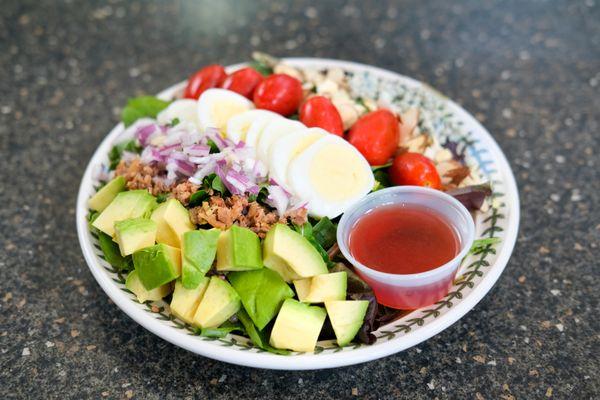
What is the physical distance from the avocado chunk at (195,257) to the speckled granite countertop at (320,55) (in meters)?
0.34

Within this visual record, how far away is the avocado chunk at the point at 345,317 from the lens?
173 cm

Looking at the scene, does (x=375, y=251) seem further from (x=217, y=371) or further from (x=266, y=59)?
(x=266, y=59)

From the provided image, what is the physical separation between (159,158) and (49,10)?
7.07ft

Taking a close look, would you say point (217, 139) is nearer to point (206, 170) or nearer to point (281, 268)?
point (206, 170)

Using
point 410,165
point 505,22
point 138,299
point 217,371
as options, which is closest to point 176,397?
point 217,371

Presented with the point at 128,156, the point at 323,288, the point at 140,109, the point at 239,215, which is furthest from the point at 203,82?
the point at 323,288

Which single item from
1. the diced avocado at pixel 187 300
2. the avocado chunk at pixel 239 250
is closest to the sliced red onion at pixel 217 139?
the avocado chunk at pixel 239 250

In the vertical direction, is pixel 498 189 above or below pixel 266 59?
below

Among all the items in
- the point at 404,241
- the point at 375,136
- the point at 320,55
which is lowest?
the point at 320,55

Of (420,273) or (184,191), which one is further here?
(184,191)

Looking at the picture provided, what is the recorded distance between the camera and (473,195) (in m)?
2.08

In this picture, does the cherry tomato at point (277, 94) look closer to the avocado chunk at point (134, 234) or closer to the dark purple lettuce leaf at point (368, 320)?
the avocado chunk at point (134, 234)

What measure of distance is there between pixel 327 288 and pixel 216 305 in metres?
0.32

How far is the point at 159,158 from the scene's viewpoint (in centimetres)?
213
